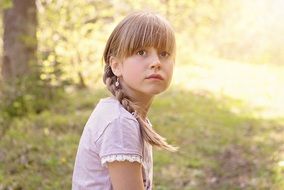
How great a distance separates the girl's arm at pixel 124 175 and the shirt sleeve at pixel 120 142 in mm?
22

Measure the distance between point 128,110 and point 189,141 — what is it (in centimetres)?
459

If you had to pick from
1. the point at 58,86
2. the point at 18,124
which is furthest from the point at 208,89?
the point at 18,124

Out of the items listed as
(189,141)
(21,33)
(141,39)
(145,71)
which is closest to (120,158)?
(145,71)

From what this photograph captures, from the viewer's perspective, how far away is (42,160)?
17.1 ft

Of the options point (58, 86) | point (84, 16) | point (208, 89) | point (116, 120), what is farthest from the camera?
point (208, 89)

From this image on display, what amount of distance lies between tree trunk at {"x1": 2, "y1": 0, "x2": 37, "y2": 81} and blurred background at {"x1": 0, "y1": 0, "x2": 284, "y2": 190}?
0.01m

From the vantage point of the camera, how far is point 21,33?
7871 millimetres

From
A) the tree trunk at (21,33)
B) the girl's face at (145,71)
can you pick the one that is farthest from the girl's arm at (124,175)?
the tree trunk at (21,33)

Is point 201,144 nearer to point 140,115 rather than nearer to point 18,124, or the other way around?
point 18,124

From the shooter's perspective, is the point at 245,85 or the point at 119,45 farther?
the point at 245,85

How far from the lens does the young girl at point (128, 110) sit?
2.08 m

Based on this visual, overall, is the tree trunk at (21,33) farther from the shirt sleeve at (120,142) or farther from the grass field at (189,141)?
the shirt sleeve at (120,142)

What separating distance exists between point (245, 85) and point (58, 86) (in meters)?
5.27

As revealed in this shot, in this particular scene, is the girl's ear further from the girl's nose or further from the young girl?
the girl's nose
